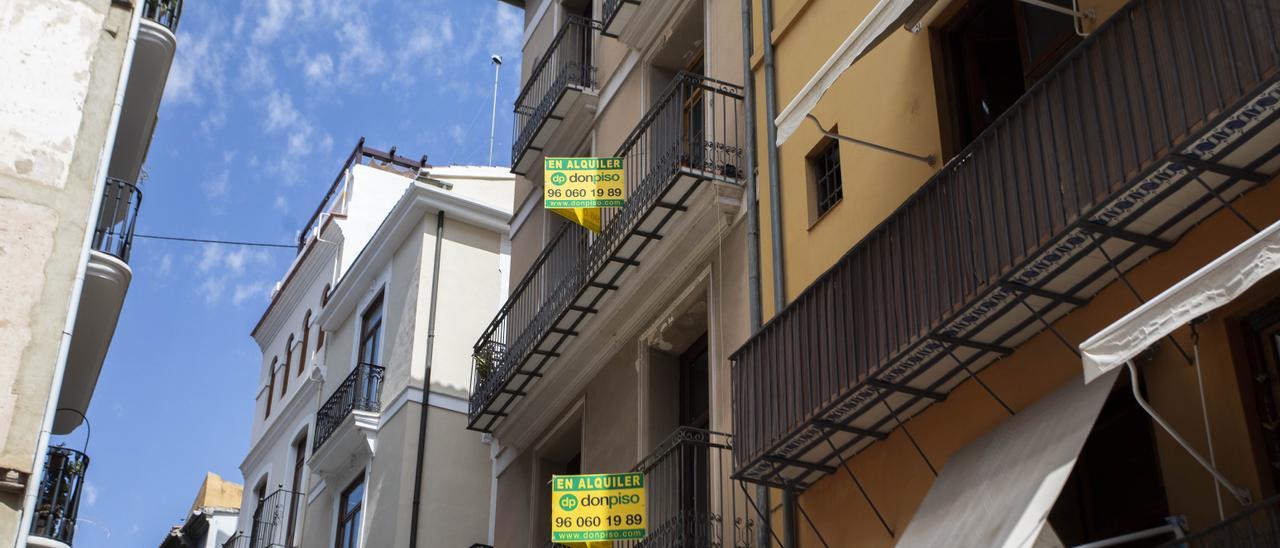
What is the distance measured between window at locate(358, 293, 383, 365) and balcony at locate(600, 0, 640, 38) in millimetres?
8012

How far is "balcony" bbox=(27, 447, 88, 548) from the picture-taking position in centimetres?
1389

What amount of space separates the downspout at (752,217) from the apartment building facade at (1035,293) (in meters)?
0.19

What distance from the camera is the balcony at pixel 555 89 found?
18922 millimetres

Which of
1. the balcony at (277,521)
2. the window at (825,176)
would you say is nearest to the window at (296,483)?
the balcony at (277,521)

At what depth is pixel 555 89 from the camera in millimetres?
19203

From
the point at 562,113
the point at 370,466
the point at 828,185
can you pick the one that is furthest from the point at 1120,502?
the point at 370,466

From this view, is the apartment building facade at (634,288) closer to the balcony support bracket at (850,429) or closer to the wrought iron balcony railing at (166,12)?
the balcony support bracket at (850,429)

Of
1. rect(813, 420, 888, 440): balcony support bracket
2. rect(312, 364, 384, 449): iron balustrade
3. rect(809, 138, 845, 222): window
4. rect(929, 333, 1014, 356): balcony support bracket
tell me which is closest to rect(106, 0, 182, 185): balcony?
rect(312, 364, 384, 449): iron balustrade

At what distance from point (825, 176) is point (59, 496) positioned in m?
7.78

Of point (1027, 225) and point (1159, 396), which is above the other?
point (1027, 225)

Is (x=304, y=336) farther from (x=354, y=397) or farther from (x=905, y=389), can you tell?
(x=905, y=389)

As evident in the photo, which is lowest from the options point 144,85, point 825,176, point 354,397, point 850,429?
point 850,429

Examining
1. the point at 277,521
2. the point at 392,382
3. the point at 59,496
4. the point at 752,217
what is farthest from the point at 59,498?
the point at 277,521

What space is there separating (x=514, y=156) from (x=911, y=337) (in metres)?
11.9
